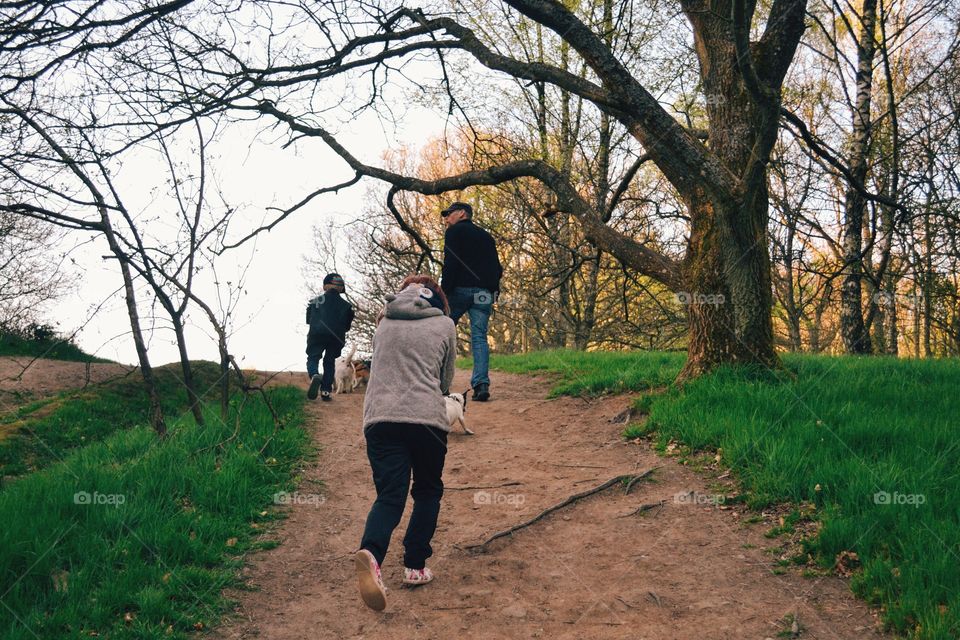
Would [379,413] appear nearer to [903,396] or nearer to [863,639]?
[863,639]

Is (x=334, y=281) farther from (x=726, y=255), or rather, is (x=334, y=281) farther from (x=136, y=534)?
(x=136, y=534)

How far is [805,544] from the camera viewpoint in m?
4.49

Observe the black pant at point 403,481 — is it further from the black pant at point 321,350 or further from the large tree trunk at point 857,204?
the large tree trunk at point 857,204

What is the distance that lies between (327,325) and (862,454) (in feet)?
26.1

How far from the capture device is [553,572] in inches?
183

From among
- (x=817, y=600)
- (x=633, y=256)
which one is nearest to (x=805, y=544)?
(x=817, y=600)

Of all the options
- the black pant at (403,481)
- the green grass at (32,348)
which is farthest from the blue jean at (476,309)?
the green grass at (32,348)

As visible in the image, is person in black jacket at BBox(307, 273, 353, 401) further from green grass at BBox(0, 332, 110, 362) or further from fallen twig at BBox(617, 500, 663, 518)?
green grass at BBox(0, 332, 110, 362)

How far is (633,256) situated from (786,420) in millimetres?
2915

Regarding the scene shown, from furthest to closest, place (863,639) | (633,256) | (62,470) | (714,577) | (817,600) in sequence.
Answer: (633,256) → (62,470) → (714,577) → (817,600) → (863,639)

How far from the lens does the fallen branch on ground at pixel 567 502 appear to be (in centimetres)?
515

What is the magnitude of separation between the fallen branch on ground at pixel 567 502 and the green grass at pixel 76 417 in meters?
6.78

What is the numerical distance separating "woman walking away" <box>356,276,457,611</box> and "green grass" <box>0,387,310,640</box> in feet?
3.99

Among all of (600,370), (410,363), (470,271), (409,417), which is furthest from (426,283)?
(600,370)
